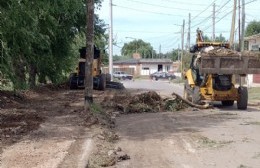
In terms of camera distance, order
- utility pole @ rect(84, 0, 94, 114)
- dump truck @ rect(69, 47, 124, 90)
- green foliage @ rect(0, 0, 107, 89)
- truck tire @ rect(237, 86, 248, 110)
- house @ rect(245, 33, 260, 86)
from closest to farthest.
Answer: green foliage @ rect(0, 0, 107, 89), utility pole @ rect(84, 0, 94, 114), truck tire @ rect(237, 86, 248, 110), dump truck @ rect(69, 47, 124, 90), house @ rect(245, 33, 260, 86)

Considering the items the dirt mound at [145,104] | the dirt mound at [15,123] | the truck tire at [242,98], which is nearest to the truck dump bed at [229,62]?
the truck tire at [242,98]

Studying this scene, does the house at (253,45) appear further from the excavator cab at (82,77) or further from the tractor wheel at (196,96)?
the tractor wheel at (196,96)

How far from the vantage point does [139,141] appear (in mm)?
13164

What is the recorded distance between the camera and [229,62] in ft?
72.7

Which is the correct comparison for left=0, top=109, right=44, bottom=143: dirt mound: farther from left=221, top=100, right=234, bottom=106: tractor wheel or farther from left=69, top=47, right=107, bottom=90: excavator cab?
left=69, top=47, right=107, bottom=90: excavator cab

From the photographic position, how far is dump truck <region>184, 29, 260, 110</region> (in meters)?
22.0

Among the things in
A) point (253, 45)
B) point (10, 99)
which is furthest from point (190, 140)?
point (253, 45)

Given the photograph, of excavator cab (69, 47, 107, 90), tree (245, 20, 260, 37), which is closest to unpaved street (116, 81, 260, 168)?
excavator cab (69, 47, 107, 90)

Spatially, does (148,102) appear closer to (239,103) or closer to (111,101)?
(111,101)

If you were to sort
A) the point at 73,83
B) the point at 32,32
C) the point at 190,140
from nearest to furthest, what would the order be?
the point at 190,140 → the point at 32,32 → the point at 73,83

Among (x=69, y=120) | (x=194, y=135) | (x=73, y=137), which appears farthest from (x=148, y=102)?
(x=73, y=137)

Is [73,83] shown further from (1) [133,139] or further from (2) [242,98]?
(1) [133,139]

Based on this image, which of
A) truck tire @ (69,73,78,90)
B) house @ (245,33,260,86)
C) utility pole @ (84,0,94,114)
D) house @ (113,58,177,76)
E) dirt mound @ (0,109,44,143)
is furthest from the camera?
house @ (113,58,177,76)

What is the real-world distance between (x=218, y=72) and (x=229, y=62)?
0.65m
